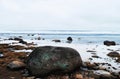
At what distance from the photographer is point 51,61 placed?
1593 centimetres

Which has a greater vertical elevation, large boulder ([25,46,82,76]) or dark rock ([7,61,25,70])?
large boulder ([25,46,82,76])

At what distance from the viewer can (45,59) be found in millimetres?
16000

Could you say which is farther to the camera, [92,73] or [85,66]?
[85,66]

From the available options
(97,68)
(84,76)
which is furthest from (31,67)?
(97,68)

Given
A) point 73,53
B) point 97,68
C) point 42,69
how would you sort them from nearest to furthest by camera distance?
point 42,69
point 73,53
point 97,68

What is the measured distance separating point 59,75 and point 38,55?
5.71 feet

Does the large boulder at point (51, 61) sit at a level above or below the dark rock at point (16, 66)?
above

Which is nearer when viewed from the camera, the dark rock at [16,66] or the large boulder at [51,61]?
the large boulder at [51,61]

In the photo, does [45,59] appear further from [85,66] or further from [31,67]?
[85,66]

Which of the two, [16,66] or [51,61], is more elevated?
[51,61]

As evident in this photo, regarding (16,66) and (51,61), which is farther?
(16,66)

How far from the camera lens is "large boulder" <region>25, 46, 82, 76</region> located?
51.9 ft

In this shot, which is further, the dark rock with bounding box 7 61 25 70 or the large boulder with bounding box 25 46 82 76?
the dark rock with bounding box 7 61 25 70

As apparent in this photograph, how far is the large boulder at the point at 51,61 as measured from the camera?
51.9 ft
